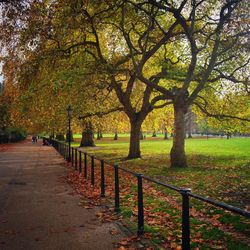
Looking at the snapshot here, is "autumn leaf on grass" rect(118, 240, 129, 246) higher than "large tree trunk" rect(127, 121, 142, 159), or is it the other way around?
"large tree trunk" rect(127, 121, 142, 159)

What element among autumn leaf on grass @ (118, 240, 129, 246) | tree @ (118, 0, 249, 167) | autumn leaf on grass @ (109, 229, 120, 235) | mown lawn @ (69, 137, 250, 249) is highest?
tree @ (118, 0, 249, 167)

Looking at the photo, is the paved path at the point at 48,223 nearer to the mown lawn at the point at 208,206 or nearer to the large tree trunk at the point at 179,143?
the mown lawn at the point at 208,206

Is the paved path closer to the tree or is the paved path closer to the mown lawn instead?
the mown lawn

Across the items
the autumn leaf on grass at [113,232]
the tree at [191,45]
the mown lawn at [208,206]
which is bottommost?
the mown lawn at [208,206]

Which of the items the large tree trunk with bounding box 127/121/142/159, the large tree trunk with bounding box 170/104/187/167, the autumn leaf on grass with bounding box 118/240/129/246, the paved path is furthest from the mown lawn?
the large tree trunk with bounding box 127/121/142/159

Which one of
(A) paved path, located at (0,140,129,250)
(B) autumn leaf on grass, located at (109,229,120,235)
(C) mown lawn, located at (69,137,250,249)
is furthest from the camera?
(B) autumn leaf on grass, located at (109,229,120,235)

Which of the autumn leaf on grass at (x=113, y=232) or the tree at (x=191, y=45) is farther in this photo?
the tree at (x=191, y=45)

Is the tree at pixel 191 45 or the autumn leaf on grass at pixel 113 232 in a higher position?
the tree at pixel 191 45

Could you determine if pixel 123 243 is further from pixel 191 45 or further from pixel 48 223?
pixel 191 45

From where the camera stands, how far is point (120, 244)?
5.62 metres

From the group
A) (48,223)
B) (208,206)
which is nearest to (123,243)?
(48,223)

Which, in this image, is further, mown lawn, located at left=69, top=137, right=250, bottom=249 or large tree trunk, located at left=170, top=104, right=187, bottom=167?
large tree trunk, located at left=170, top=104, right=187, bottom=167

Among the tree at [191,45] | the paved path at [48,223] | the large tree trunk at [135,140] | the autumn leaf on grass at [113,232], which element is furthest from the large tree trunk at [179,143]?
the autumn leaf on grass at [113,232]

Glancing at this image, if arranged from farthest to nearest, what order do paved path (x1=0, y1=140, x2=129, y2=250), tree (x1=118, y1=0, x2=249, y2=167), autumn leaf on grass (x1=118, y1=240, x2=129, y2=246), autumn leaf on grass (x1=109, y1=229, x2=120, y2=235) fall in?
tree (x1=118, y1=0, x2=249, y2=167) → autumn leaf on grass (x1=109, y1=229, x2=120, y2=235) → paved path (x1=0, y1=140, x2=129, y2=250) → autumn leaf on grass (x1=118, y1=240, x2=129, y2=246)
